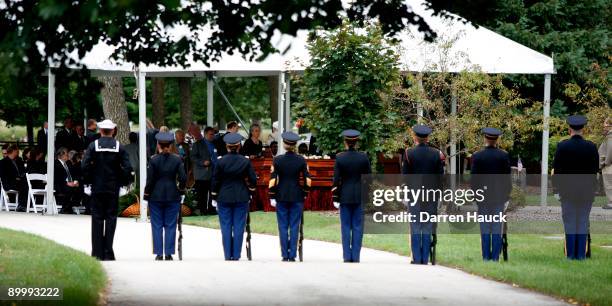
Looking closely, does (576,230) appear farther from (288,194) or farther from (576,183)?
(288,194)

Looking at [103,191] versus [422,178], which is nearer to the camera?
[422,178]

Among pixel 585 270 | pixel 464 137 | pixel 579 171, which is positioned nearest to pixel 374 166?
pixel 464 137

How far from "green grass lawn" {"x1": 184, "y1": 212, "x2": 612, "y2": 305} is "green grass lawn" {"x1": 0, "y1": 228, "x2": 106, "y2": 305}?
439 cm

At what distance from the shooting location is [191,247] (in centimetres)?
1880

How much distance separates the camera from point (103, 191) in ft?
54.5

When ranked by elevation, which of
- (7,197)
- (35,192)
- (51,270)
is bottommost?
(7,197)

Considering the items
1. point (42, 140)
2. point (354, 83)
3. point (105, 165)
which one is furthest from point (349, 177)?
point (42, 140)

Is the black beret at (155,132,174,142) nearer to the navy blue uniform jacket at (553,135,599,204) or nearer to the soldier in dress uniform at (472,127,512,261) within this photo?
the soldier in dress uniform at (472,127,512,261)

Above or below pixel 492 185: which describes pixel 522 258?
below

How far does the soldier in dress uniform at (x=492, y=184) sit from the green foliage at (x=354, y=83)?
7164 millimetres

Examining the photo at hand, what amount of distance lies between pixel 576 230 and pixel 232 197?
15.2ft

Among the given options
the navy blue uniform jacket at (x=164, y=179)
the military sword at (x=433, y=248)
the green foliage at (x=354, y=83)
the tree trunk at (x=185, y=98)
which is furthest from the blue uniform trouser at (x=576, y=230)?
the tree trunk at (x=185, y=98)

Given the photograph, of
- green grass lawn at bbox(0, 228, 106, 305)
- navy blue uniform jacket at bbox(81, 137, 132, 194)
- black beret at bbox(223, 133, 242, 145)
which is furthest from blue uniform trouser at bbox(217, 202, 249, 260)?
green grass lawn at bbox(0, 228, 106, 305)

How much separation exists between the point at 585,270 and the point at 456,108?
31.6ft
